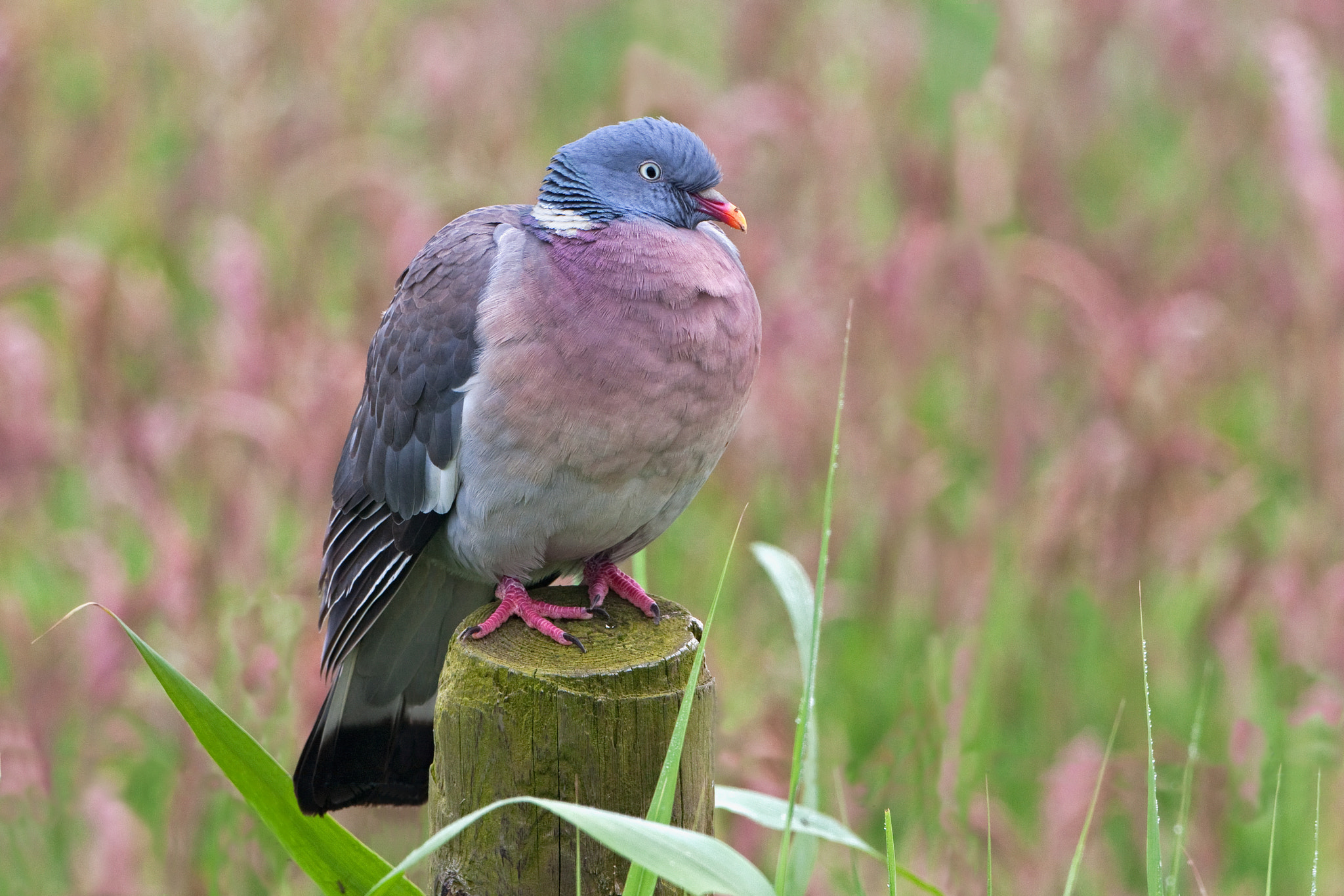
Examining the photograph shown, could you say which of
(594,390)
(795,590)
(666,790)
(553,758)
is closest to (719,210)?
(594,390)

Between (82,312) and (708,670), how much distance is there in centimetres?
259

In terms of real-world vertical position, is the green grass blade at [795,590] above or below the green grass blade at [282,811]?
above

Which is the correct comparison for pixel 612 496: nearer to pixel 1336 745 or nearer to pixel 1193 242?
pixel 1336 745

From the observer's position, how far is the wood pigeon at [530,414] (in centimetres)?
276

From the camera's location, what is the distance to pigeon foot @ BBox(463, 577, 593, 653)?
2.40m

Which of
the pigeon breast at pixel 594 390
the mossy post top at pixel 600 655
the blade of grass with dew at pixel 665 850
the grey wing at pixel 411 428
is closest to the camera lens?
the blade of grass with dew at pixel 665 850

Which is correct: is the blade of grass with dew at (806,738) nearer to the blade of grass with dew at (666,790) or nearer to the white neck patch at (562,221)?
the blade of grass with dew at (666,790)

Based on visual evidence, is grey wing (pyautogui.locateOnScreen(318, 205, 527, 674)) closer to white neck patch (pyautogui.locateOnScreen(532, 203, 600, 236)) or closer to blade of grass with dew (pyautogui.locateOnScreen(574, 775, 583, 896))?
white neck patch (pyautogui.locateOnScreen(532, 203, 600, 236))

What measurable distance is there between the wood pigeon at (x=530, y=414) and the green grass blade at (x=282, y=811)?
537 mm

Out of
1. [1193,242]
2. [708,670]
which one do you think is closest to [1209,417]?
[1193,242]

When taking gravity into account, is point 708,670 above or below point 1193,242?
below

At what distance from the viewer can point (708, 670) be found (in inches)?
91.6

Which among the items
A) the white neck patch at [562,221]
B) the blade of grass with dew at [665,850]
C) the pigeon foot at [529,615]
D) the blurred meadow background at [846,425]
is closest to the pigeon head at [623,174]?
the white neck patch at [562,221]

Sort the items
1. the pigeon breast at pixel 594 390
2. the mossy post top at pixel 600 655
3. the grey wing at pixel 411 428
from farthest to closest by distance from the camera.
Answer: the grey wing at pixel 411 428 → the pigeon breast at pixel 594 390 → the mossy post top at pixel 600 655
